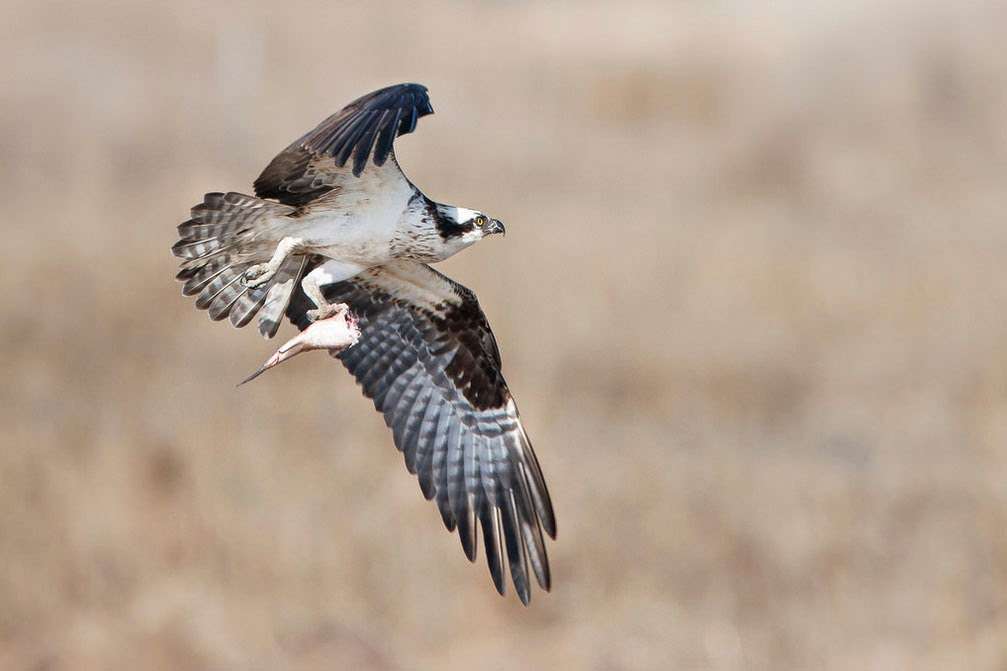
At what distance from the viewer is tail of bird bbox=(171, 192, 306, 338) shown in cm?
542

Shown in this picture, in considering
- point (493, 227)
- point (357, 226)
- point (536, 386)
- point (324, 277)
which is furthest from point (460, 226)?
point (536, 386)

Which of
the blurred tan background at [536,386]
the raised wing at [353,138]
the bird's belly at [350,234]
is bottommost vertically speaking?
the blurred tan background at [536,386]

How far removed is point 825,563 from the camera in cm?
1165

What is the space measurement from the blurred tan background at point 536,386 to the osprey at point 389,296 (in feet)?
15.9

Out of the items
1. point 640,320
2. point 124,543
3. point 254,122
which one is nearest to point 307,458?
point 124,543

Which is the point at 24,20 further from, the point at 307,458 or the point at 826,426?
the point at 826,426

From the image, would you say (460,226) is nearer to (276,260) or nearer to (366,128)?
(276,260)

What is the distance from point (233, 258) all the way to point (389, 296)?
Result: 2.60 feet

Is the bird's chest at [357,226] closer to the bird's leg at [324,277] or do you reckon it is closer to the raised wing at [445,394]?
→ the bird's leg at [324,277]

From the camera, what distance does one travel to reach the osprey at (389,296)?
522 cm

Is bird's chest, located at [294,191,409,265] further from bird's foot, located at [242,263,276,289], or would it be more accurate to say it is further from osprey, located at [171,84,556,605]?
bird's foot, located at [242,263,276,289]

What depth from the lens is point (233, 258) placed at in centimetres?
554

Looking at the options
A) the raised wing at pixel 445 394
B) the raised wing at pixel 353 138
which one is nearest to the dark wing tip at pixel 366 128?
the raised wing at pixel 353 138

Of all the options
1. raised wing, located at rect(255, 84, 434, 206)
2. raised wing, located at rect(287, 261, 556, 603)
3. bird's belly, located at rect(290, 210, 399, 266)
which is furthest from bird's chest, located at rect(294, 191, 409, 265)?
raised wing, located at rect(287, 261, 556, 603)
